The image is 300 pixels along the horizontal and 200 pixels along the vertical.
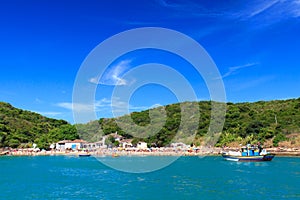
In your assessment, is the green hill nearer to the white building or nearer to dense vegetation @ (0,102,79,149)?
dense vegetation @ (0,102,79,149)

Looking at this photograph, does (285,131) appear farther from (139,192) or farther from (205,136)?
(139,192)

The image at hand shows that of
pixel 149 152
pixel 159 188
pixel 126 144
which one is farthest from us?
pixel 126 144

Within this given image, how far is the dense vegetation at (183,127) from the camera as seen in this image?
6500 centimetres

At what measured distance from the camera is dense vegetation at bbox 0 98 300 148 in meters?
65.0

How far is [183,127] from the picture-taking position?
77.1 metres

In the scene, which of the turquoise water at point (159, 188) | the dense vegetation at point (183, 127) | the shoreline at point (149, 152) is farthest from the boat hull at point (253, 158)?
the dense vegetation at point (183, 127)

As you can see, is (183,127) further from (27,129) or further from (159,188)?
(159,188)

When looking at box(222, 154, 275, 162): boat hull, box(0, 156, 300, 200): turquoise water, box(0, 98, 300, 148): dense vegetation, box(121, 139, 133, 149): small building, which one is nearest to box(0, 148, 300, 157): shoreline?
box(0, 98, 300, 148): dense vegetation

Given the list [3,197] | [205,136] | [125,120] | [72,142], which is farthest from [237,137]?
[3,197]

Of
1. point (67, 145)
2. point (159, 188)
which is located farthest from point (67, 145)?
point (159, 188)

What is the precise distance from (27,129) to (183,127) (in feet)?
142

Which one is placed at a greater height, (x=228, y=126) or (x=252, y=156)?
(x=228, y=126)

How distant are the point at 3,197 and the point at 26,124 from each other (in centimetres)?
7840

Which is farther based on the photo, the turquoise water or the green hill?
the green hill
